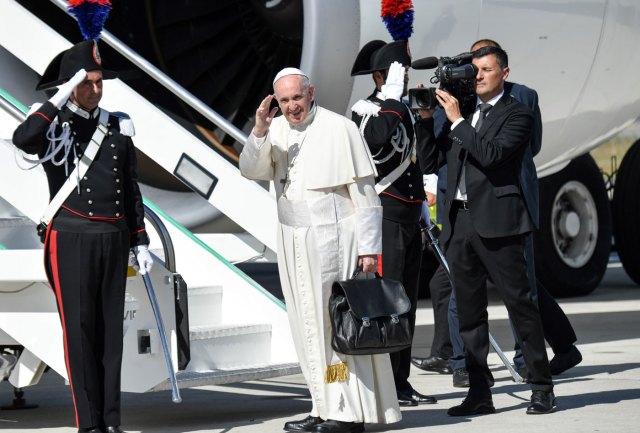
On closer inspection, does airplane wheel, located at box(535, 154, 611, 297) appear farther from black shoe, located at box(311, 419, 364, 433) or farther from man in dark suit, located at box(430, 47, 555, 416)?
black shoe, located at box(311, 419, 364, 433)

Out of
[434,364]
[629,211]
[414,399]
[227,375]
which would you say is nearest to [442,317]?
[434,364]

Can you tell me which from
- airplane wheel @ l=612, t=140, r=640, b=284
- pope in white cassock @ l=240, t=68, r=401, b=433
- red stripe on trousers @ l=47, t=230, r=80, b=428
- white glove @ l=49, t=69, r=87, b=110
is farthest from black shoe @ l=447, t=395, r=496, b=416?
airplane wheel @ l=612, t=140, r=640, b=284

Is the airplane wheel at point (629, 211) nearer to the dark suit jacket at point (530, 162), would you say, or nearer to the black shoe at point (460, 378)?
the dark suit jacket at point (530, 162)

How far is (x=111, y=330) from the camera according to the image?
5258 mm

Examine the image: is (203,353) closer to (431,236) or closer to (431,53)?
(431,236)

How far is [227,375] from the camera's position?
18.8 feet

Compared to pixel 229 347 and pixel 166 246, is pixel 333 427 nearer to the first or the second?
pixel 229 347

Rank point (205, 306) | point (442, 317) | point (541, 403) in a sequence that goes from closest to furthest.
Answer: point (541, 403), point (205, 306), point (442, 317)

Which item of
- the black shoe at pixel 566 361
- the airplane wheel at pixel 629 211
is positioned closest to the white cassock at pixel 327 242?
the black shoe at pixel 566 361

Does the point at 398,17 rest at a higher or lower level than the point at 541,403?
higher

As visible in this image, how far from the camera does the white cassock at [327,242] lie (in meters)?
5.38

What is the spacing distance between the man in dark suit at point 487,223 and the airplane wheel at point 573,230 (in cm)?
489

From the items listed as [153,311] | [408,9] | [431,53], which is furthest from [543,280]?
[153,311]

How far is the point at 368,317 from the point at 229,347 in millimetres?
936
